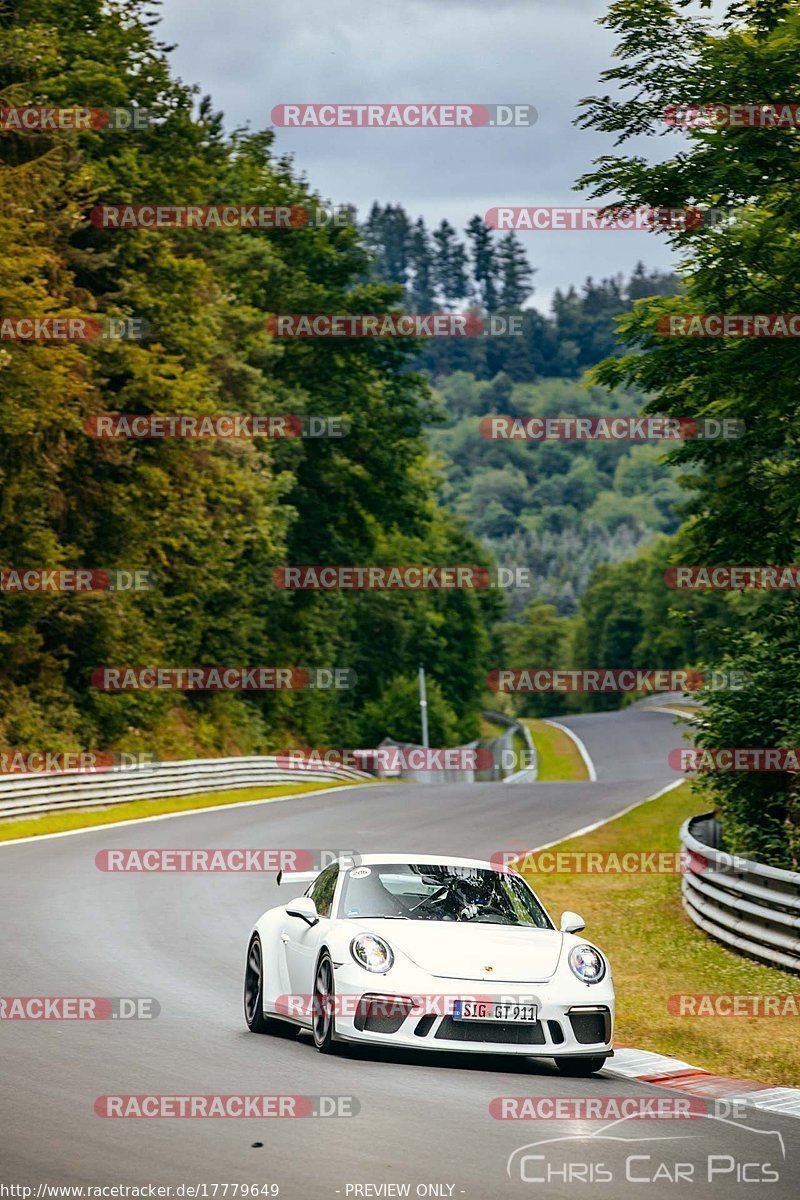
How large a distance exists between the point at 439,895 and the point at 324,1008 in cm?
131

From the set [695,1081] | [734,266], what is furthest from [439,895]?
[734,266]

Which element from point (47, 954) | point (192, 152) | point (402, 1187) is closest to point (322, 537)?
point (192, 152)

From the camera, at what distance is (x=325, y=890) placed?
1165 centimetres

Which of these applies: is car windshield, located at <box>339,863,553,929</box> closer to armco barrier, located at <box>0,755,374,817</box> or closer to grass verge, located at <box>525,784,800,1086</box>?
grass verge, located at <box>525,784,800,1086</box>

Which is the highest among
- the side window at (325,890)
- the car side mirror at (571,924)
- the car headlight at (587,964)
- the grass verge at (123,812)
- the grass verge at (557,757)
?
the side window at (325,890)

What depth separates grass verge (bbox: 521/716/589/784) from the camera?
72.9 metres

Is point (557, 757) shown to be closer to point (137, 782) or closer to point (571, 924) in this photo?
point (137, 782)

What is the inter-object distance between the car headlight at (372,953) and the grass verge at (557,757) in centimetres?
5969

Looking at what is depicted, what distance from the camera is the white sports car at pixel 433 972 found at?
10070 mm

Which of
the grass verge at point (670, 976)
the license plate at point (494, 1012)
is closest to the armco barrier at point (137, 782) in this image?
the grass verge at point (670, 976)

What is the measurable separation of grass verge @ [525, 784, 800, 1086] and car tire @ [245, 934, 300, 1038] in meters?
2.58

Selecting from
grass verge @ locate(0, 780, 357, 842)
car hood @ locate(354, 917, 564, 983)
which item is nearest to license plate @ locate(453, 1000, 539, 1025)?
car hood @ locate(354, 917, 564, 983)

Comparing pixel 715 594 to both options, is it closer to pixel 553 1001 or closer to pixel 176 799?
pixel 176 799

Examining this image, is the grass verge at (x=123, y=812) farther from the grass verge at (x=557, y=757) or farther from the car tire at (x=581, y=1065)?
the grass verge at (x=557, y=757)
